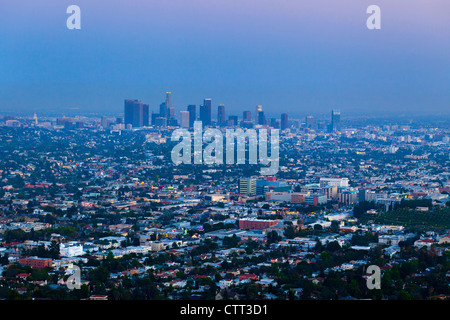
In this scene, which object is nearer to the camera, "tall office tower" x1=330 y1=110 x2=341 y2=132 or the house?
the house

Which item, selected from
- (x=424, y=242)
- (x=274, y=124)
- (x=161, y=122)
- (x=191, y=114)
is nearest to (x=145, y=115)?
(x=161, y=122)

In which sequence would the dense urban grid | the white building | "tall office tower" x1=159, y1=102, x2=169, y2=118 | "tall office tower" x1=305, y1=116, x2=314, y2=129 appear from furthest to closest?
"tall office tower" x1=305, y1=116, x2=314, y2=129 → "tall office tower" x1=159, y1=102, x2=169, y2=118 → the white building → the dense urban grid

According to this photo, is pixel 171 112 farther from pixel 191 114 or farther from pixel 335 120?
pixel 335 120

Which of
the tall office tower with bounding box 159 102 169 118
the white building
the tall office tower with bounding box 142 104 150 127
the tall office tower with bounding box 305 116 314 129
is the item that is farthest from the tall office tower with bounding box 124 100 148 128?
the white building

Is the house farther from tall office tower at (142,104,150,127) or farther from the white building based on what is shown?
tall office tower at (142,104,150,127)

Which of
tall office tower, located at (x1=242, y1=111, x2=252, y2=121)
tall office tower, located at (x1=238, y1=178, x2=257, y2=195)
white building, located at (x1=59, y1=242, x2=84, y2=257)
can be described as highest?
tall office tower, located at (x1=242, y1=111, x2=252, y2=121)

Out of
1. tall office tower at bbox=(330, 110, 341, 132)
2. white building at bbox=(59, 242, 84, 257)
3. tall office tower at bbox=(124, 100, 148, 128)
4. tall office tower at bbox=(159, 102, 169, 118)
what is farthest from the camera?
tall office tower at bbox=(330, 110, 341, 132)
